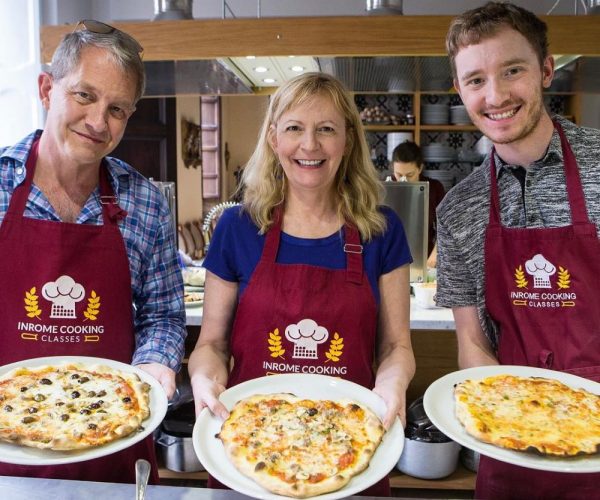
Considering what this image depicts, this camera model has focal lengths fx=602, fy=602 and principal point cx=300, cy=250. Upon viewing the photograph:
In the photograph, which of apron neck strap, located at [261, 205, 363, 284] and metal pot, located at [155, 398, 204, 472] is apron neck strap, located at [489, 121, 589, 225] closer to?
apron neck strap, located at [261, 205, 363, 284]

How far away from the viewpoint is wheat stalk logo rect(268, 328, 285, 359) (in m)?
1.78

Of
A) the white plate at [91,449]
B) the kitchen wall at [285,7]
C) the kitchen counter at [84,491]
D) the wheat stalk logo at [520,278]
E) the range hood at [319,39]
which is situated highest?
the kitchen wall at [285,7]

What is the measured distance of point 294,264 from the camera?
5.96 feet

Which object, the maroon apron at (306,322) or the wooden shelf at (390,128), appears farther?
the wooden shelf at (390,128)

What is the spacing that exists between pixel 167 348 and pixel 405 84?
2669mm

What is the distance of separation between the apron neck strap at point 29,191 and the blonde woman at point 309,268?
12.1 inches

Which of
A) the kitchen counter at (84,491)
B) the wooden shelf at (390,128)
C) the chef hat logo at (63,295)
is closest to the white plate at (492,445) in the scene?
the kitchen counter at (84,491)

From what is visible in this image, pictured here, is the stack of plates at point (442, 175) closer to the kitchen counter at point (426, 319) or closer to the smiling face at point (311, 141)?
the kitchen counter at point (426, 319)

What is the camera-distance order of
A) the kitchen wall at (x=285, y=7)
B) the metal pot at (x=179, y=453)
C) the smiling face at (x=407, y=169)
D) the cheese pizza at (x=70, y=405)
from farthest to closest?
the kitchen wall at (x=285, y=7) < the smiling face at (x=407, y=169) < the metal pot at (x=179, y=453) < the cheese pizza at (x=70, y=405)

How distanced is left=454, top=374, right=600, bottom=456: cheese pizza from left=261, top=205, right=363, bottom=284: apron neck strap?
469 mm

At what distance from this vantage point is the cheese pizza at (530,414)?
4.06ft

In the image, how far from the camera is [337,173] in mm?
1975

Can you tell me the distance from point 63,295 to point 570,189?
1450 millimetres

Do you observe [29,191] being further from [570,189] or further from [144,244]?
[570,189]
